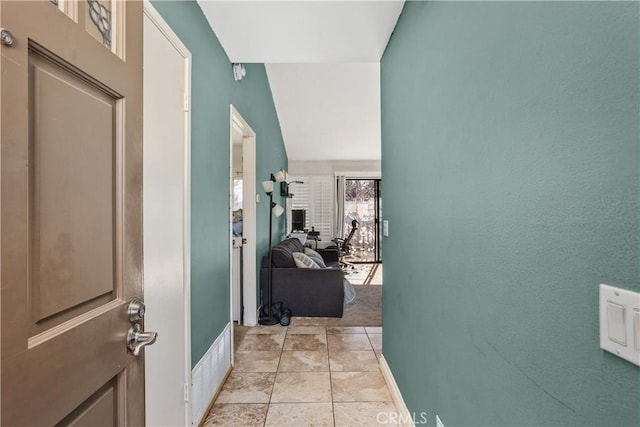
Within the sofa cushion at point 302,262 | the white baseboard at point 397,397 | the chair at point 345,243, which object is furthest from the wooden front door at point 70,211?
the chair at point 345,243

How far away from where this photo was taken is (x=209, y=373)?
1899 mm

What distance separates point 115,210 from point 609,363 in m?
1.13

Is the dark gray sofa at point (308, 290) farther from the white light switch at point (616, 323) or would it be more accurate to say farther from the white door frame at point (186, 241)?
the white light switch at point (616, 323)

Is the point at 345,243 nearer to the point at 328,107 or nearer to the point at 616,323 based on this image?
the point at 328,107

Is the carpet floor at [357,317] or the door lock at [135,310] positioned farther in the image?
the carpet floor at [357,317]

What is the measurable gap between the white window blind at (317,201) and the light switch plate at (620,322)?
21.5ft

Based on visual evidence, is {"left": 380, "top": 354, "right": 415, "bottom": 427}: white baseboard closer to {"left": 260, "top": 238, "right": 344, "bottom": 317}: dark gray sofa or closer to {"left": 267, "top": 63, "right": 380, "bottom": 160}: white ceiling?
{"left": 260, "top": 238, "right": 344, "bottom": 317}: dark gray sofa

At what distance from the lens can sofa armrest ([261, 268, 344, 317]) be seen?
353cm

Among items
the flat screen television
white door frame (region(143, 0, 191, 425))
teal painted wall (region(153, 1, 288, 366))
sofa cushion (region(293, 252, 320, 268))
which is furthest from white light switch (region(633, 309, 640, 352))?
the flat screen television

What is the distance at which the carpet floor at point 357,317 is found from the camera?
3365mm

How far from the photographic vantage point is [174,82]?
1.46 metres

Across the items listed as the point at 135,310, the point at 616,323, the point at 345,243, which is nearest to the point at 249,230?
the point at 135,310

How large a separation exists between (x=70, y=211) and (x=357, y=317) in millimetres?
3358

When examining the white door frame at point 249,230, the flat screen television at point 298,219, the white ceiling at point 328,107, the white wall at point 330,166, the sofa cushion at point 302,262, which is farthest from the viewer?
the white wall at point 330,166
